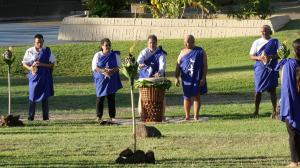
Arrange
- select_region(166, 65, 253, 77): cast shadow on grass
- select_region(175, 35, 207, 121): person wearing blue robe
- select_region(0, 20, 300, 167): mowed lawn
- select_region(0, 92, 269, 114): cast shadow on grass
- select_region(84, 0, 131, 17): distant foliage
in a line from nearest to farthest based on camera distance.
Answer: select_region(0, 20, 300, 167): mowed lawn < select_region(175, 35, 207, 121): person wearing blue robe < select_region(0, 92, 269, 114): cast shadow on grass < select_region(166, 65, 253, 77): cast shadow on grass < select_region(84, 0, 131, 17): distant foliage

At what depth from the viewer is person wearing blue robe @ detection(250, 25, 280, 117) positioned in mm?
18984

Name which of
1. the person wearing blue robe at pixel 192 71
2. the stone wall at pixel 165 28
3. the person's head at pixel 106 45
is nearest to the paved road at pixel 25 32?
the stone wall at pixel 165 28

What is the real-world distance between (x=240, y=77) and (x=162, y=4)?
8.64 m

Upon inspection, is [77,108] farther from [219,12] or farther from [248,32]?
[219,12]

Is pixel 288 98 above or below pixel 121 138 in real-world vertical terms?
above

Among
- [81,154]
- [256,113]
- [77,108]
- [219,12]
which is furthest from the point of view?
[219,12]

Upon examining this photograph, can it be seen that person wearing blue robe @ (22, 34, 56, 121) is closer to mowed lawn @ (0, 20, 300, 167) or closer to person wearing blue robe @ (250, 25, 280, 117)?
mowed lawn @ (0, 20, 300, 167)

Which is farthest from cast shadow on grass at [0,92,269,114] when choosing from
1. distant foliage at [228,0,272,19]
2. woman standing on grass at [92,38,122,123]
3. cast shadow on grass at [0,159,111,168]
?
distant foliage at [228,0,272,19]

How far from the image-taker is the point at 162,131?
1666cm

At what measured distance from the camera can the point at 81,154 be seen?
1339cm

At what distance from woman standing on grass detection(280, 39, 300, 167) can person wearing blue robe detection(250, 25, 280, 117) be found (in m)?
6.92

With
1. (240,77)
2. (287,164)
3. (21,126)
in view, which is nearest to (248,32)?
(240,77)

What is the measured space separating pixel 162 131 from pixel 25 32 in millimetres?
24074

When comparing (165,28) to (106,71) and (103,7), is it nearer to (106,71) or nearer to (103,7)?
(103,7)
